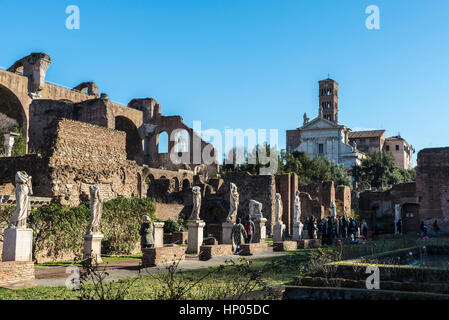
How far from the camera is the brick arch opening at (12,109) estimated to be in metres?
36.8

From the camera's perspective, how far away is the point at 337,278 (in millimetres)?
7352

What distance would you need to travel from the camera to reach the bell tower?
318ft

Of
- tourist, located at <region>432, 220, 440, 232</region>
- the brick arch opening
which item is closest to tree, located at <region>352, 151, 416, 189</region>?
tourist, located at <region>432, 220, 440, 232</region>

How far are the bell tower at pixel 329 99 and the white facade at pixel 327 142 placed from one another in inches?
480

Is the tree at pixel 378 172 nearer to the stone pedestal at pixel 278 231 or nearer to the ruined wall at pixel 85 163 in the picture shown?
the stone pedestal at pixel 278 231

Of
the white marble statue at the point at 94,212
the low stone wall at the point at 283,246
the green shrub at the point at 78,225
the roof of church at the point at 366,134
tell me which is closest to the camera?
the white marble statue at the point at 94,212

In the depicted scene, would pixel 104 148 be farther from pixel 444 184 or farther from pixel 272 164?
pixel 272 164

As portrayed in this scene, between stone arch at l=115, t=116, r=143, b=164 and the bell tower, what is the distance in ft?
179

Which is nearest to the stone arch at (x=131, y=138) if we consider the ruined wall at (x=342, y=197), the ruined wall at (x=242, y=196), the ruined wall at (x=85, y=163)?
the ruined wall at (x=242, y=196)

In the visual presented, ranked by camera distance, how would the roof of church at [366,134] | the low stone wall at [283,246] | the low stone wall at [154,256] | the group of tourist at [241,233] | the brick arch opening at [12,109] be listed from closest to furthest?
the low stone wall at [154,256] < the group of tourist at [241,233] < the low stone wall at [283,246] < the brick arch opening at [12,109] < the roof of church at [366,134]

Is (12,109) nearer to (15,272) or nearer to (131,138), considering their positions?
(131,138)

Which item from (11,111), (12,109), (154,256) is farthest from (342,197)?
(154,256)

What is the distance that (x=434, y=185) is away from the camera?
3344 centimetres

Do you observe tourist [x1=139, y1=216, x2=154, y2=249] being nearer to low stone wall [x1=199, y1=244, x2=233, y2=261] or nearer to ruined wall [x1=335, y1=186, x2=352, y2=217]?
low stone wall [x1=199, y1=244, x2=233, y2=261]
